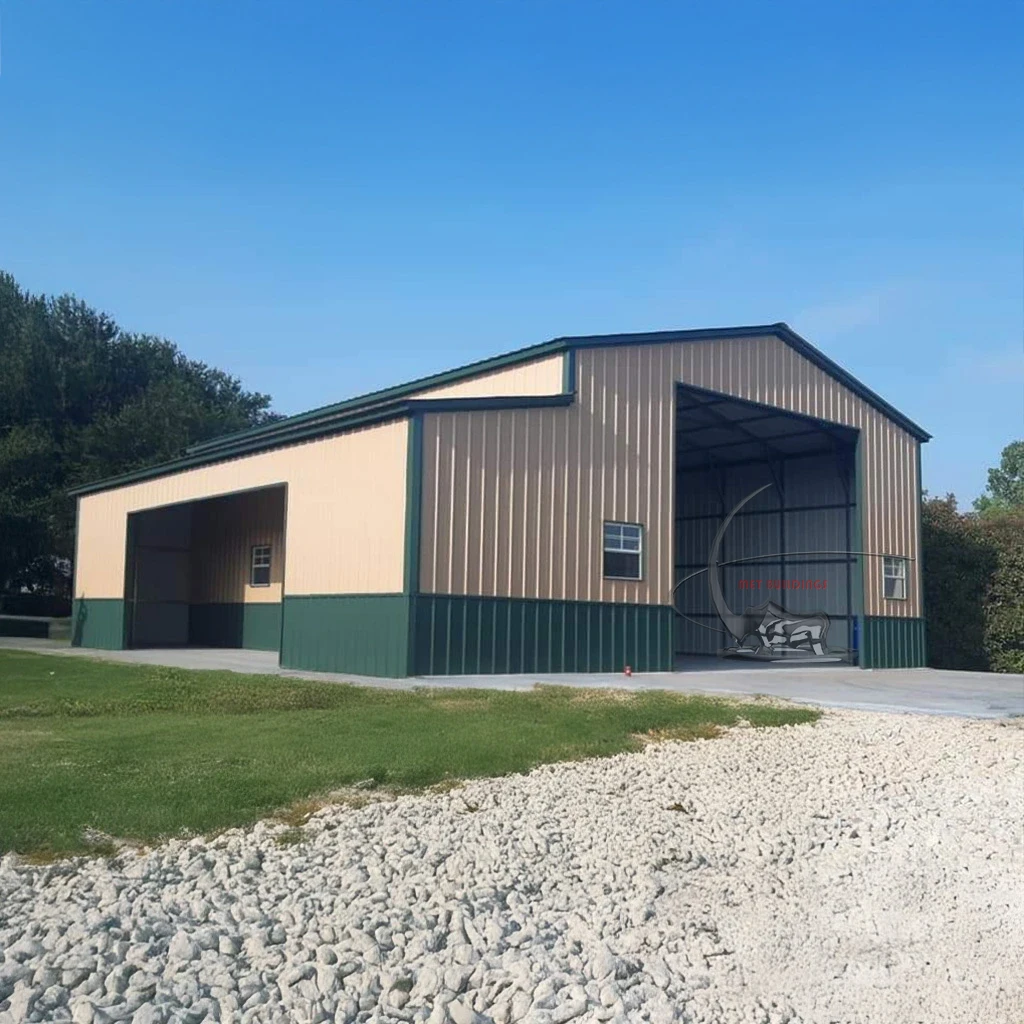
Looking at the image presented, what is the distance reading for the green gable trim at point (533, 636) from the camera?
15477mm

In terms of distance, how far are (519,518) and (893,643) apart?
10.9 metres

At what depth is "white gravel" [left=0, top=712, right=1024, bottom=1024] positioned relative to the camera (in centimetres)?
460

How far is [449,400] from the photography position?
1566cm

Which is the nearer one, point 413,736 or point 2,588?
point 413,736

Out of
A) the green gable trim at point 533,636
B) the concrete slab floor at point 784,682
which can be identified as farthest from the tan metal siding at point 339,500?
the concrete slab floor at point 784,682

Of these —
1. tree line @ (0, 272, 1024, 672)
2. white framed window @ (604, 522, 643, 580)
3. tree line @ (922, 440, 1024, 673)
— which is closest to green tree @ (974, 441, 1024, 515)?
tree line @ (0, 272, 1024, 672)

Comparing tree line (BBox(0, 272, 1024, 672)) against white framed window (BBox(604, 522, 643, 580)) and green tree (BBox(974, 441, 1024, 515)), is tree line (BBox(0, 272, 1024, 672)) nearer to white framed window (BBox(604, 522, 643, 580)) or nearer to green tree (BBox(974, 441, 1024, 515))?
white framed window (BBox(604, 522, 643, 580))

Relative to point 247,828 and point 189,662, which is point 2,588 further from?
point 247,828

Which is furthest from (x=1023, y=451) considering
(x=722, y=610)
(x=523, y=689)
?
(x=523, y=689)

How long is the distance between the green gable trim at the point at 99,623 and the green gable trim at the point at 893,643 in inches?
645

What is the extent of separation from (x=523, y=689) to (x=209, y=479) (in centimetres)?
1000

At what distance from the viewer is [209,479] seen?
68.5 feet

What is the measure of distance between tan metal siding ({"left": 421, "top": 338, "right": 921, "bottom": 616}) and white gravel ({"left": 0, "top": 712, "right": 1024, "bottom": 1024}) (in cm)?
774

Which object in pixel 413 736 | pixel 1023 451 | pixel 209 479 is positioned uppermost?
pixel 1023 451
